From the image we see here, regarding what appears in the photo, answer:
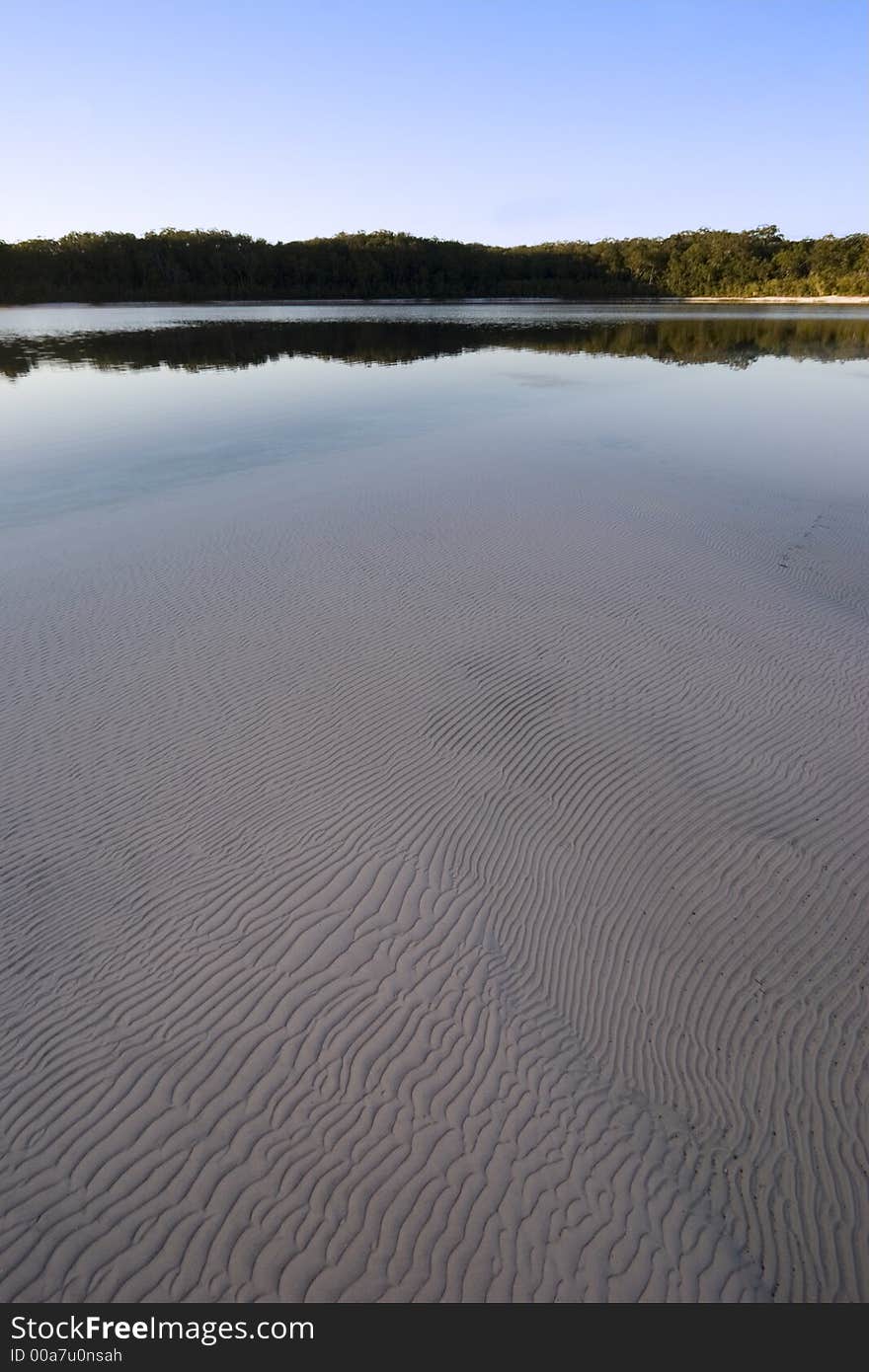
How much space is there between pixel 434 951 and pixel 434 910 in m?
0.41

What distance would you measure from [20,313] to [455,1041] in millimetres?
111421

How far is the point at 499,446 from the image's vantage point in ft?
73.3

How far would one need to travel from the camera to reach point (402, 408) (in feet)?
92.6

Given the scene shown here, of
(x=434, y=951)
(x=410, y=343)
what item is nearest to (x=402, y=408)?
(x=434, y=951)

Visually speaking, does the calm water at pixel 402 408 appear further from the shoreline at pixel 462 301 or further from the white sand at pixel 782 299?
the shoreline at pixel 462 301

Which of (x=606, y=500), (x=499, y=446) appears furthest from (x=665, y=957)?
(x=499, y=446)

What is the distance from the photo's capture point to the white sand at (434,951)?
3.96 metres

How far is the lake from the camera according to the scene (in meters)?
3.99

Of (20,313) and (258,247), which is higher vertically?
(258,247)

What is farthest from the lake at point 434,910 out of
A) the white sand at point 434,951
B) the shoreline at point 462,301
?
the shoreline at point 462,301

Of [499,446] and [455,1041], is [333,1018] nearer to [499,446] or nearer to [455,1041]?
[455,1041]

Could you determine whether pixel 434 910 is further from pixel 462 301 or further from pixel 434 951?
pixel 462 301
